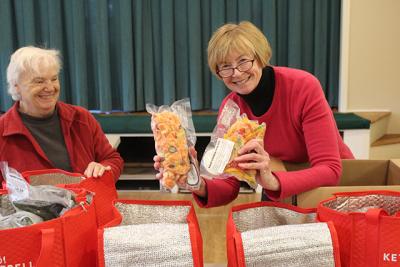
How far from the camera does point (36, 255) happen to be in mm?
789

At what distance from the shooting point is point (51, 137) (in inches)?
A: 65.0

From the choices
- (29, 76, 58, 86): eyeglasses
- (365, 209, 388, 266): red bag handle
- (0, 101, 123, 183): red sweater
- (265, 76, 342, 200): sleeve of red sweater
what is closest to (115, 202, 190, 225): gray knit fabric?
(265, 76, 342, 200): sleeve of red sweater

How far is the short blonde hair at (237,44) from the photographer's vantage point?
3.88 ft

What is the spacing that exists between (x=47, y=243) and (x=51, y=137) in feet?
3.10

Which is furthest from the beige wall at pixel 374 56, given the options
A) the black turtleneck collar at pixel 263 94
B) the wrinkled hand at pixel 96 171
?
the wrinkled hand at pixel 96 171

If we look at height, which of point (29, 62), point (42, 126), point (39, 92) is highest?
point (29, 62)

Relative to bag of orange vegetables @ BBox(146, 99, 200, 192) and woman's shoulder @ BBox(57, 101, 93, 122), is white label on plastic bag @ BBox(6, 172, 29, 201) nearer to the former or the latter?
bag of orange vegetables @ BBox(146, 99, 200, 192)

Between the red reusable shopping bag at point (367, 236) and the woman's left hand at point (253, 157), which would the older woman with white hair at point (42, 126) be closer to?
the woman's left hand at point (253, 157)

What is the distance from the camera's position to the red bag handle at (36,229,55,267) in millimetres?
768

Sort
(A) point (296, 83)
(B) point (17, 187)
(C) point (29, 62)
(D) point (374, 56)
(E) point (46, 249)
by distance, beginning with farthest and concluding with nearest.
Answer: (D) point (374, 56) < (C) point (29, 62) < (A) point (296, 83) < (B) point (17, 187) < (E) point (46, 249)

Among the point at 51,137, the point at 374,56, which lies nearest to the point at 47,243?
the point at 51,137

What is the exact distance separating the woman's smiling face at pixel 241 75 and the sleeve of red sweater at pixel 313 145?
0.13 m

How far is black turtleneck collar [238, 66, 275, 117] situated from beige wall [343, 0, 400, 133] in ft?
7.45

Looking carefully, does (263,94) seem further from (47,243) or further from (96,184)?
(47,243)
